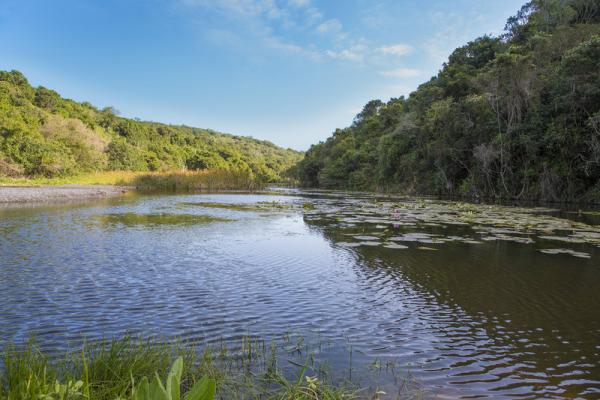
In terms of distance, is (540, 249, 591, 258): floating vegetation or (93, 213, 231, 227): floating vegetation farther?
(93, 213, 231, 227): floating vegetation

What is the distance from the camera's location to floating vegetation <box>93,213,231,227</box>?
1481cm

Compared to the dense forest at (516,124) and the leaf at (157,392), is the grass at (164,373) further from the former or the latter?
the dense forest at (516,124)

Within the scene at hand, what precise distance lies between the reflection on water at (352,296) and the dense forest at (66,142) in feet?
113

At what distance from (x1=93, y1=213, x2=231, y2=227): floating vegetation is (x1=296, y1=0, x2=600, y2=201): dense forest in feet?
73.4

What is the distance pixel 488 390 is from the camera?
3.57 metres

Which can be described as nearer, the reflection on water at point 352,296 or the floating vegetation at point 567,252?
the reflection on water at point 352,296

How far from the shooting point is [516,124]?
2966 cm

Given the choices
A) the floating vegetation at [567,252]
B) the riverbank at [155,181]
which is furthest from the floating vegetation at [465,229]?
the riverbank at [155,181]

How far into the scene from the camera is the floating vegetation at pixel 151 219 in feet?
48.6

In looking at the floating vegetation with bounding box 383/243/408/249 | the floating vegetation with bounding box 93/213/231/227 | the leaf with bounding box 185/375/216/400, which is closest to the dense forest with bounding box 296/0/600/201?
the floating vegetation with bounding box 383/243/408/249

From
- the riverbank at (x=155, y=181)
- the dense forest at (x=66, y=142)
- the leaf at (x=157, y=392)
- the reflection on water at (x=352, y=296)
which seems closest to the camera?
the leaf at (x=157, y=392)

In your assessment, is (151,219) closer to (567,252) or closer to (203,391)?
(567,252)

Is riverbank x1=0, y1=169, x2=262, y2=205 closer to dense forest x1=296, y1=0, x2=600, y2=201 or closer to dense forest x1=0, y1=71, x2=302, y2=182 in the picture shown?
dense forest x1=0, y1=71, x2=302, y2=182

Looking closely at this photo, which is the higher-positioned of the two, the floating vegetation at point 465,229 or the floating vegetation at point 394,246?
the floating vegetation at point 465,229
